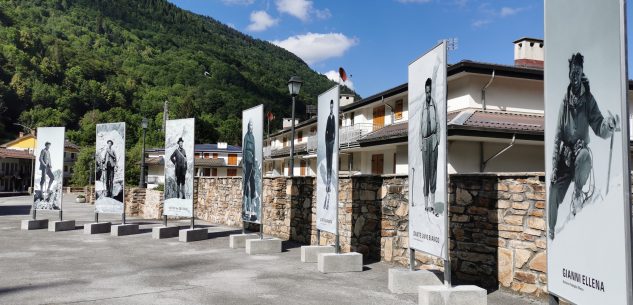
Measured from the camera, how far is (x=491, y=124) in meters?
19.6

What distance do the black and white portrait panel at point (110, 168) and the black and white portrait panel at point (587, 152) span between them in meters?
14.2

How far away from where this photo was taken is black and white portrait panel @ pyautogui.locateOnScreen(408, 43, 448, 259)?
20.8ft

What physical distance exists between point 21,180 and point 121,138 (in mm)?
75876

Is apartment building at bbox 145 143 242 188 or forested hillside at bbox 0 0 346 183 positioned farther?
forested hillside at bbox 0 0 346 183

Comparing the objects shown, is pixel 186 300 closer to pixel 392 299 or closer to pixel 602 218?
pixel 392 299

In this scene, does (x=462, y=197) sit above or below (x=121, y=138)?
below

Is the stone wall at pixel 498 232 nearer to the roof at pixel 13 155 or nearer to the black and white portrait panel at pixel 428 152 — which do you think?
the black and white portrait panel at pixel 428 152

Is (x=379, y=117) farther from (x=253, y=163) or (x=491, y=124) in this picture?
(x=253, y=163)

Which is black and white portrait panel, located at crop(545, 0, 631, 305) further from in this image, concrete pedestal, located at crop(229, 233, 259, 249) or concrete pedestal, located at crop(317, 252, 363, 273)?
concrete pedestal, located at crop(229, 233, 259, 249)

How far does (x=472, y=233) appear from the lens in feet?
A: 25.1

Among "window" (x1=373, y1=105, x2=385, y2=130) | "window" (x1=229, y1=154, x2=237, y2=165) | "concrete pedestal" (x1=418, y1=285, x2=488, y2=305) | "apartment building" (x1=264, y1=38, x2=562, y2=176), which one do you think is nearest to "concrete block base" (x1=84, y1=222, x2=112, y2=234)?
"apartment building" (x1=264, y1=38, x2=562, y2=176)

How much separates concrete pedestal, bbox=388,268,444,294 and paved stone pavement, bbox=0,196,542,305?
0.53 feet

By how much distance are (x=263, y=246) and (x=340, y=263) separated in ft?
10.0

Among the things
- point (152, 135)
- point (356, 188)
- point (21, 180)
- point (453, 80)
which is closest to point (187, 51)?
point (152, 135)
